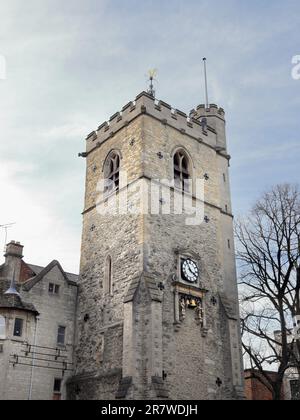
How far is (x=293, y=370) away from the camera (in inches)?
1371

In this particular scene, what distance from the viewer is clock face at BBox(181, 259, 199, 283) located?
2342cm

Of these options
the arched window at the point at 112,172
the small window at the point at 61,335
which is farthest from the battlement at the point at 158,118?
the small window at the point at 61,335

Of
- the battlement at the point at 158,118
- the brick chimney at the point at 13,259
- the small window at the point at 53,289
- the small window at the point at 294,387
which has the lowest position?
the small window at the point at 294,387

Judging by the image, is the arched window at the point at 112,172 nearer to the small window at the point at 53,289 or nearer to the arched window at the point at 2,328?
the small window at the point at 53,289

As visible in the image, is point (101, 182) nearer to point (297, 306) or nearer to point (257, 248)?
point (257, 248)

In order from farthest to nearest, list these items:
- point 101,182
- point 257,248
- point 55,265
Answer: point 101,182 → point 55,265 → point 257,248

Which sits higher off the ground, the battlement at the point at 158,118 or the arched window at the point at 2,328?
the battlement at the point at 158,118

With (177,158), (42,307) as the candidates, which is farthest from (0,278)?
(177,158)

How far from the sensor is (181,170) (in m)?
26.4

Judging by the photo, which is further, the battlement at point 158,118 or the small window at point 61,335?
the battlement at point 158,118

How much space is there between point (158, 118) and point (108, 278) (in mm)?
8777

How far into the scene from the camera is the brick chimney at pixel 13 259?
82.2 feet

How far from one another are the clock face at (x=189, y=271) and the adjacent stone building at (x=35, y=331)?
617 cm

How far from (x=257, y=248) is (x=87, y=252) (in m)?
8.91
